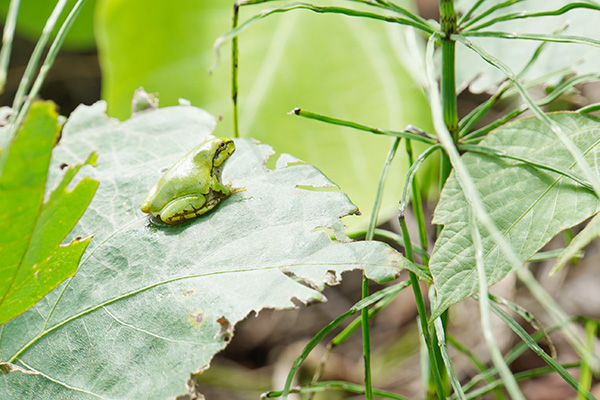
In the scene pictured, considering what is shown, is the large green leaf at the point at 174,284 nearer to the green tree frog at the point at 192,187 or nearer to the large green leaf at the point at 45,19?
the green tree frog at the point at 192,187

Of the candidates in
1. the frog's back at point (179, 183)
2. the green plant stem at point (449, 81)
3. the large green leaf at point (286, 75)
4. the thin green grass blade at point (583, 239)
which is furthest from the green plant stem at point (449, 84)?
the large green leaf at point (286, 75)

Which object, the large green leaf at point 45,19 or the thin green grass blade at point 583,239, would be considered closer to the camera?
the thin green grass blade at point 583,239

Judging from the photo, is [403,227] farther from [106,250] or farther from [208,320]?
[106,250]

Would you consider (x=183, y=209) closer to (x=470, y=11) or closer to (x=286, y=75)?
(x=470, y=11)

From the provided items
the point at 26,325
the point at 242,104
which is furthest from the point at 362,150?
the point at 26,325

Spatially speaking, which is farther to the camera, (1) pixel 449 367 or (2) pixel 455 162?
(1) pixel 449 367

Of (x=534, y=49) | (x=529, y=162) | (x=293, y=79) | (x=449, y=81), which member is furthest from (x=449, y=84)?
(x=293, y=79)
